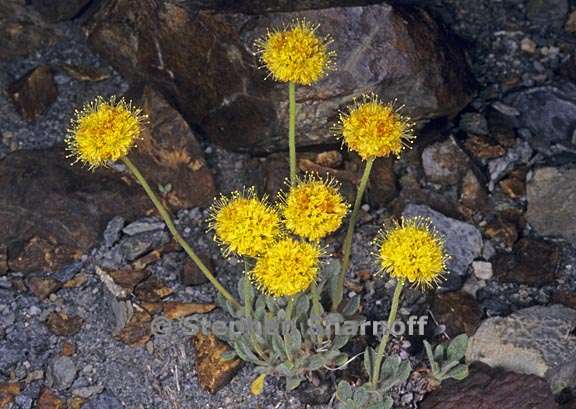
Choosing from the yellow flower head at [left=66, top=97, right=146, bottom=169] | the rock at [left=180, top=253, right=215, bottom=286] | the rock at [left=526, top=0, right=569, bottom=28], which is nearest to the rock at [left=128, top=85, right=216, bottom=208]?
the rock at [left=180, top=253, right=215, bottom=286]

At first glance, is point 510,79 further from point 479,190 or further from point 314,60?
point 314,60

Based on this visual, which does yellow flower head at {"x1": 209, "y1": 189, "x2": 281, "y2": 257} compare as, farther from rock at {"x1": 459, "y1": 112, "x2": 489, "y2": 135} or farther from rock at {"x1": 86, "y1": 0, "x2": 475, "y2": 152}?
rock at {"x1": 459, "y1": 112, "x2": 489, "y2": 135}

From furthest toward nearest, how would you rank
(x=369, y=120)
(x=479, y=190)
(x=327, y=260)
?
(x=479, y=190) → (x=327, y=260) → (x=369, y=120)

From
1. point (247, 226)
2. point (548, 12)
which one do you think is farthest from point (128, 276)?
point (548, 12)

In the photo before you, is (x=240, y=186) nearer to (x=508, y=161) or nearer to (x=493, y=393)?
(x=508, y=161)

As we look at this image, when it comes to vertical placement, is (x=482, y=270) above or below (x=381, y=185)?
below

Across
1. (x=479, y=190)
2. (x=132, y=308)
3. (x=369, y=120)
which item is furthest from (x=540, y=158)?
(x=132, y=308)
